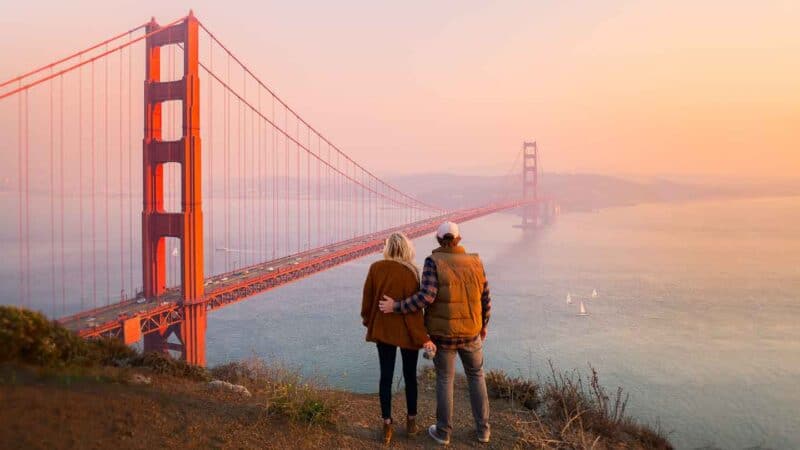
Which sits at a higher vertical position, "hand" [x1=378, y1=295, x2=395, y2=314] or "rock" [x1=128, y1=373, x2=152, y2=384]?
"hand" [x1=378, y1=295, x2=395, y2=314]

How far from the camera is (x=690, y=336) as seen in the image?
27156mm

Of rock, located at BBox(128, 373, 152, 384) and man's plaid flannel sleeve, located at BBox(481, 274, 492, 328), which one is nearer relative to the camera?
man's plaid flannel sleeve, located at BBox(481, 274, 492, 328)

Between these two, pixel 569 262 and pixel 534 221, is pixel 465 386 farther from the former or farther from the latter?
pixel 534 221

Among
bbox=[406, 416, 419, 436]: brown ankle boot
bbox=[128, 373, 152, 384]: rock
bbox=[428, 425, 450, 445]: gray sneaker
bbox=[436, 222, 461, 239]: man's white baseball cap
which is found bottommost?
bbox=[428, 425, 450, 445]: gray sneaker

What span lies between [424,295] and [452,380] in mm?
697

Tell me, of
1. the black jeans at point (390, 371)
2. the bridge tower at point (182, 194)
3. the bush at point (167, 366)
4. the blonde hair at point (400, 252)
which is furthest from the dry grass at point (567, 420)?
the bridge tower at point (182, 194)

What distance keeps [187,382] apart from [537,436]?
10.1 feet

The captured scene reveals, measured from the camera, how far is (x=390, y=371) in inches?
167

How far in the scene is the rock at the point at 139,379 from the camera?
5.04 meters

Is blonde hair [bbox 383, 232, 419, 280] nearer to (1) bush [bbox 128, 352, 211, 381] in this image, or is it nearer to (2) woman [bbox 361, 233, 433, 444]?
(2) woman [bbox 361, 233, 433, 444]

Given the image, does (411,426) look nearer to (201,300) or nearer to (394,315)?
(394,315)

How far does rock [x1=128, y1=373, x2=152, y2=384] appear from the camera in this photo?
5.04m

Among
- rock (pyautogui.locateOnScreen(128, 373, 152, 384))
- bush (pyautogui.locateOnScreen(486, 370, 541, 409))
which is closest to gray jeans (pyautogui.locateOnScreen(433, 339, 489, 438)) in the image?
bush (pyautogui.locateOnScreen(486, 370, 541, 409))

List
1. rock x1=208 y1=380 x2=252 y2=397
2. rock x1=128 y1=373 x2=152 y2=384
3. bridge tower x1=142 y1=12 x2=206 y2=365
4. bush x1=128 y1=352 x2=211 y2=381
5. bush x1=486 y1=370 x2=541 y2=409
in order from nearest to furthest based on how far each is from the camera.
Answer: rock x1=128 y1=373 x2=152 y2=384, rock x1=208 y1=380 x2=252 y2=397, bush x1=128 y1=352 x2=211 y2=381, bush x1=486 y1=370 x2=541 y2=409, bridge tower x1=142 y1=12 x2=206 y2=365
